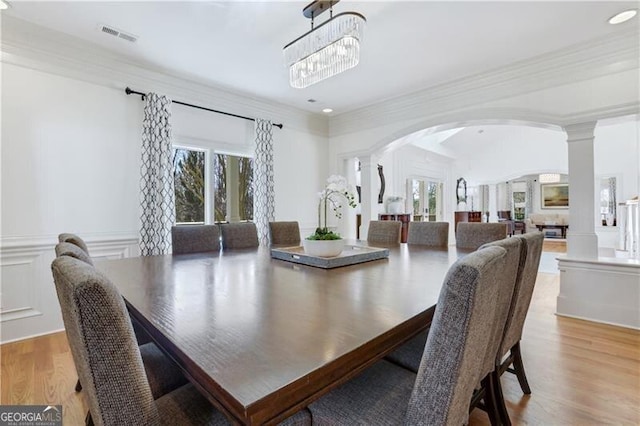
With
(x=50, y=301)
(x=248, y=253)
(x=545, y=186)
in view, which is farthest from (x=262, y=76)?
(x=545, y=186)

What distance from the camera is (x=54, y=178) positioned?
2908mm

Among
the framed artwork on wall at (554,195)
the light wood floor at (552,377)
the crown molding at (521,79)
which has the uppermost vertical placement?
the crown molding at (521,79)

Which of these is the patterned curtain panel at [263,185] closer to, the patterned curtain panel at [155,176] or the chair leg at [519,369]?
the patterned curtain panel at [155,176]

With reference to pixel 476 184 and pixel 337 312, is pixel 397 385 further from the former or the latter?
pixel 476 184

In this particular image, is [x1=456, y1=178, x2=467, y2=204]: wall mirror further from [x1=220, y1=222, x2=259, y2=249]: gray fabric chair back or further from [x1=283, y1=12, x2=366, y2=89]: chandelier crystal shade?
[x1=283, y1=12, x2=366, y2=89]: chandelier crystal shade

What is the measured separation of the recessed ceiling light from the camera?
2.54 meters

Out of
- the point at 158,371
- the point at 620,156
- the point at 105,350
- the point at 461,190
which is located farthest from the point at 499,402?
the point at 620,156

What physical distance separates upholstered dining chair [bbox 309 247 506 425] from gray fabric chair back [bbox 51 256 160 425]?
0.52 meters

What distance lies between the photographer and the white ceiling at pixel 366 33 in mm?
2463

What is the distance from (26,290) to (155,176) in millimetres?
1516

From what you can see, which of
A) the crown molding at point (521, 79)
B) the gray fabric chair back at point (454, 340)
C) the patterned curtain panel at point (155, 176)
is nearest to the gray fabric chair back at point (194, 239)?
the patterned curtain panel at point (155, 176)

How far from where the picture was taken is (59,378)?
2.12 metres

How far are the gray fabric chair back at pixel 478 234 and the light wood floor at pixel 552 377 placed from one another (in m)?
0.93

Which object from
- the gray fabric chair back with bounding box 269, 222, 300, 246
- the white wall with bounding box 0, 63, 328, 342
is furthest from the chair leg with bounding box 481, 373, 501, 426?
the white wall with bounding box 0, 63, 328, 342
